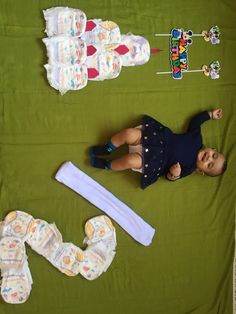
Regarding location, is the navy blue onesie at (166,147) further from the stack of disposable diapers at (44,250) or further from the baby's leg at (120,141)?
the stack of disposable diapers at (44,250)

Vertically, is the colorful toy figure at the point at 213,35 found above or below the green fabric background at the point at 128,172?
above

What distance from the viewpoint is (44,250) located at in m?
1.49

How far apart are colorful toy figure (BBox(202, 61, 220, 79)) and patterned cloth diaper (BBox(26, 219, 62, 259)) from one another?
37.0 inches

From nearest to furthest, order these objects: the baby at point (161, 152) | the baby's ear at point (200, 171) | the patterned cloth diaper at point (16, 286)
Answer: the patterned cloth diaper at point (16, 286) < the baby at point (161, 152) < the baby's ear at point (200, 171)

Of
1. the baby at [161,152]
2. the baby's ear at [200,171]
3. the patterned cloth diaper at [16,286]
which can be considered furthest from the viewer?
the baby's ear at [200,171]

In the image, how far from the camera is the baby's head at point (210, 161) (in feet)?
5.32


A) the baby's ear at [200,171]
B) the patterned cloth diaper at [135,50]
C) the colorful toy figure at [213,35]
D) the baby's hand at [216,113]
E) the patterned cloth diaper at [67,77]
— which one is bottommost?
the baby's ear at [200,171]

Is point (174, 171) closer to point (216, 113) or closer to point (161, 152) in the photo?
point (161, 152)

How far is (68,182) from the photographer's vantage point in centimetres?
154

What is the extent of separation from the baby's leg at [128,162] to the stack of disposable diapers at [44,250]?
8.7 inches

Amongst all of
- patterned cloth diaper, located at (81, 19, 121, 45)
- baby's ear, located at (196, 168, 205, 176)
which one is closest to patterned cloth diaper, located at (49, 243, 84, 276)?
baby's ear, located at (196, 168, 205, 176)

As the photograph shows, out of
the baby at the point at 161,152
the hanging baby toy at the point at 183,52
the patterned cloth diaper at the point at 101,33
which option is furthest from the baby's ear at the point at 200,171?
the patterned cloth diaper at the point at 101,33

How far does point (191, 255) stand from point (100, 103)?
2.51 feet

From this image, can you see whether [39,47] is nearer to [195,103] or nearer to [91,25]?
[91,25]
